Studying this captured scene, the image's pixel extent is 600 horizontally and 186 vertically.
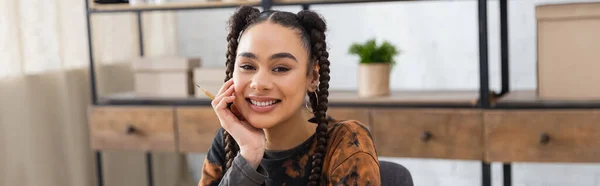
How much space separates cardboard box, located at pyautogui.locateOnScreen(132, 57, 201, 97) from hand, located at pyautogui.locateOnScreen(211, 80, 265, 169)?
4.36 feet

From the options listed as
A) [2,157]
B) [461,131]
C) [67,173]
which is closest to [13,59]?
[2,157]

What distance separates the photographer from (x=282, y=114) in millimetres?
1239

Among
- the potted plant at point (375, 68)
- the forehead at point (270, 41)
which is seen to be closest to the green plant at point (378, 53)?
the potted plant at point (375, 68)

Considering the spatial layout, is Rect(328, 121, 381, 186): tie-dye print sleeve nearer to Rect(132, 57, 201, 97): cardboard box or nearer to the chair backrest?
the chair backrest

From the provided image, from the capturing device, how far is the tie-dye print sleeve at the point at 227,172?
3.90 ft

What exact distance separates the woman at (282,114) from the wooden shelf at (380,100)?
925 millimetres

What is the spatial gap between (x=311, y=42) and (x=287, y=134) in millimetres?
167

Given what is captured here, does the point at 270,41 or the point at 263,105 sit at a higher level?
the point at 270,41

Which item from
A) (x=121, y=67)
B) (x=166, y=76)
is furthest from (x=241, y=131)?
(x=121, y=67)

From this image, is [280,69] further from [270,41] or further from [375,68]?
[375,68]

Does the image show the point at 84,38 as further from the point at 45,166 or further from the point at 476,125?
the point at 476,125

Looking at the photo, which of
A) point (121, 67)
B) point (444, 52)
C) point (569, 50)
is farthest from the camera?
point (121, 67)

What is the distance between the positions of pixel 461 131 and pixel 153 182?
152 cm

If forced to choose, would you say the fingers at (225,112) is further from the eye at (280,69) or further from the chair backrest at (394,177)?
the chair backrest at (394,177)
